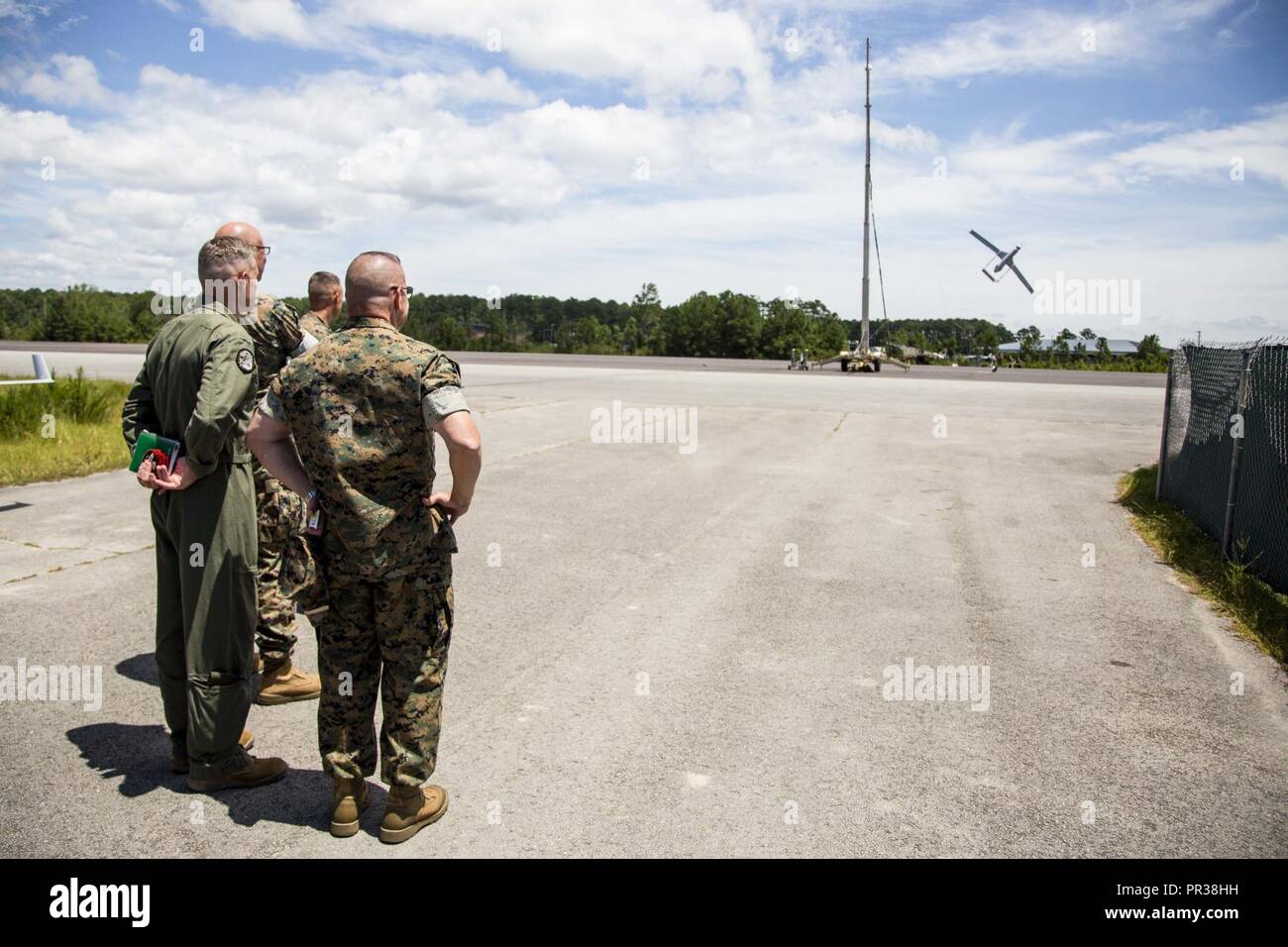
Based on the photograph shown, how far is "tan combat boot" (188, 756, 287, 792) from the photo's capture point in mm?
3645

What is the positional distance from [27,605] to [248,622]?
334cm

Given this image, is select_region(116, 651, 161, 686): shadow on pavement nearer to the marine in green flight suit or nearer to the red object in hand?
the marine in green flight suit

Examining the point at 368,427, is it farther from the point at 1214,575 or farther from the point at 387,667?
the point at 1214,575

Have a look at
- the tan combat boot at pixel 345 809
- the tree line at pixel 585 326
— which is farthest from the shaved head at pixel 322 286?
the tree line at pixel 585 326

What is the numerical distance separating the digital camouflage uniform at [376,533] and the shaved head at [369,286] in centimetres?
5

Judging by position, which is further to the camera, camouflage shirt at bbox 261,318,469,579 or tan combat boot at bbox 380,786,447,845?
tan combat boot at bbox 380,786,447,845

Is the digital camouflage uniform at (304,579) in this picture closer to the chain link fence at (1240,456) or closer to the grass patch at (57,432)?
the chain link fence at (1240,456)

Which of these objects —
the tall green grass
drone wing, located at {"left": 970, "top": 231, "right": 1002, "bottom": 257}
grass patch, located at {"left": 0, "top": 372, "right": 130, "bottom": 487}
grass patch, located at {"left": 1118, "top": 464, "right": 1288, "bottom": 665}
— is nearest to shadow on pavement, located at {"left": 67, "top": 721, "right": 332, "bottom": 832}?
grass patch, located at {"left": 1118, "top": 464, "right": 1288, "bottom": 665}

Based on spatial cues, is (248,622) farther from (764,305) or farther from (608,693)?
(764,305)

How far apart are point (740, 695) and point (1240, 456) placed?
539 cm

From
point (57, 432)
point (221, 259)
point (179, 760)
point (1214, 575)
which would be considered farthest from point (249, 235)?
point (57, 432)

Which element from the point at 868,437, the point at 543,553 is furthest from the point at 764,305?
the point at 543,553

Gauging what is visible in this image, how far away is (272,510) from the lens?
4480 millimetres

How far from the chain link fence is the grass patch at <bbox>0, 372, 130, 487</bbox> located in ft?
39.5
